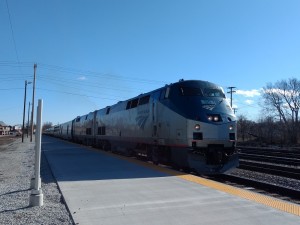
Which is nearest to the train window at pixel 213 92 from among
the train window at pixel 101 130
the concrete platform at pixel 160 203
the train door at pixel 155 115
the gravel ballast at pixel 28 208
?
the train door at pixel 155 115

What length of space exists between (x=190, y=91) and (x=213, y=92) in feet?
3.06

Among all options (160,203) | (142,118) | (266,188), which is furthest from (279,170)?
(160,203)

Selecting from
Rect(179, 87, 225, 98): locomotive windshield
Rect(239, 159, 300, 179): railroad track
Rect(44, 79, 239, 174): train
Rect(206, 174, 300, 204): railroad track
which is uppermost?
Rect(179, 87, 225, 98): locomotive windshield

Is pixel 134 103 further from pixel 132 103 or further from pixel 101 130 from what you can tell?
pixel 101 130

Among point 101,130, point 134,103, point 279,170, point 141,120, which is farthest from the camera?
point 101,130

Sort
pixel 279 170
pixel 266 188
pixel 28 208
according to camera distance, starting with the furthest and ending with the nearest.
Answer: pixel 279 170
pixel 266 188
pixel 28 208

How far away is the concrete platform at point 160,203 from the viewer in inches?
241

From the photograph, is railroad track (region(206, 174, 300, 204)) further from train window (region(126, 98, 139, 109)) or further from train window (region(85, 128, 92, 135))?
train window (region(85, 128, 92, 135))

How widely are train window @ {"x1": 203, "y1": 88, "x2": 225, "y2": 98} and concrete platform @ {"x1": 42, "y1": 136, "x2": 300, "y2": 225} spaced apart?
3976 mm

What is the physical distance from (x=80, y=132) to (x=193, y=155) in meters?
25.8

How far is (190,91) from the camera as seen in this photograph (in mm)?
13523

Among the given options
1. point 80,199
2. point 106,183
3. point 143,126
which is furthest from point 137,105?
point 80,199

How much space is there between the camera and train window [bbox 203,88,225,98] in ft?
→ 44.7

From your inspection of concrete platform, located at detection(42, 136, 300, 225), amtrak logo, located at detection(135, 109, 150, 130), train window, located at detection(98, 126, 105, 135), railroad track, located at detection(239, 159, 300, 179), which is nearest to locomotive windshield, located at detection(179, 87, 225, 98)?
amtrak logo, located at detection(135, 109, 150, 130)
